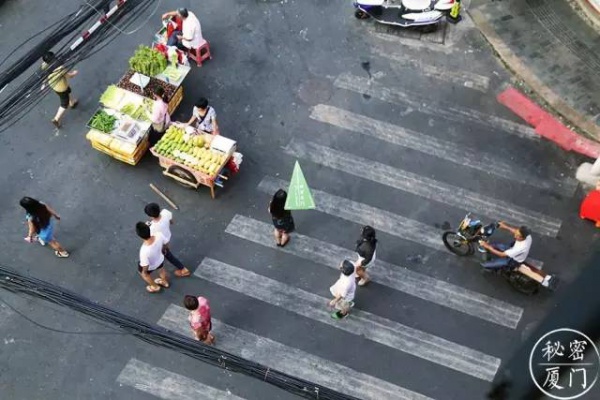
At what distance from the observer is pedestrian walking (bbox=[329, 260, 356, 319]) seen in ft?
35.5

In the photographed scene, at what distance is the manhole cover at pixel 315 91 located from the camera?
14637 mm

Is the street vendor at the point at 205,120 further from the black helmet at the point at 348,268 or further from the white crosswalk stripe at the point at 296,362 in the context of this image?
the black helmet at the point at 348,268

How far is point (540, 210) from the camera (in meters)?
13.1

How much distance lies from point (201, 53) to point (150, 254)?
5.60 m

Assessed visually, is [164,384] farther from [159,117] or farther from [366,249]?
[159,117]

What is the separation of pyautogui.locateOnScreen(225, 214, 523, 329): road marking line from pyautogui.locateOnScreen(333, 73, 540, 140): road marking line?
3775mm

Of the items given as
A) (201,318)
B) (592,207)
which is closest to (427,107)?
(592,207)

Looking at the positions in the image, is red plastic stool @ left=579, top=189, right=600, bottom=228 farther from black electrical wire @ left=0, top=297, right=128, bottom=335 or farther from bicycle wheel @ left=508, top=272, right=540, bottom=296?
black electrical wire @ left=0, top=297, right=128, bottom=335

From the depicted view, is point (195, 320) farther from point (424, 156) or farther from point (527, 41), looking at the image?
→ point (527, 41)

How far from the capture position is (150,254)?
11.2 meters

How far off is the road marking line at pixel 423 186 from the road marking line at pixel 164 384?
16.3 ft

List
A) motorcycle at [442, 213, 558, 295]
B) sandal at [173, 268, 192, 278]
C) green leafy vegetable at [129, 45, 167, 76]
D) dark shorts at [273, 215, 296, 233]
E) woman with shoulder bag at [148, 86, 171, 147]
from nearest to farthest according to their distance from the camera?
1. motorcycle at [442, 213, 558, 295]
2. dark shorts at [273, 215, 296, 233]
3. sandal at [173, 268, 192, 278]
4. woman with shoulder bag at [148, 86, 171, 147]
5. green leafy vegetable at [129, 45, 167, 76]

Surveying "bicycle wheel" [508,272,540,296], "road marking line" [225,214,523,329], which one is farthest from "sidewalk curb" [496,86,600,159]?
"road marking line" [225,214,523,329]

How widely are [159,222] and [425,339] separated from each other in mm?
4880
